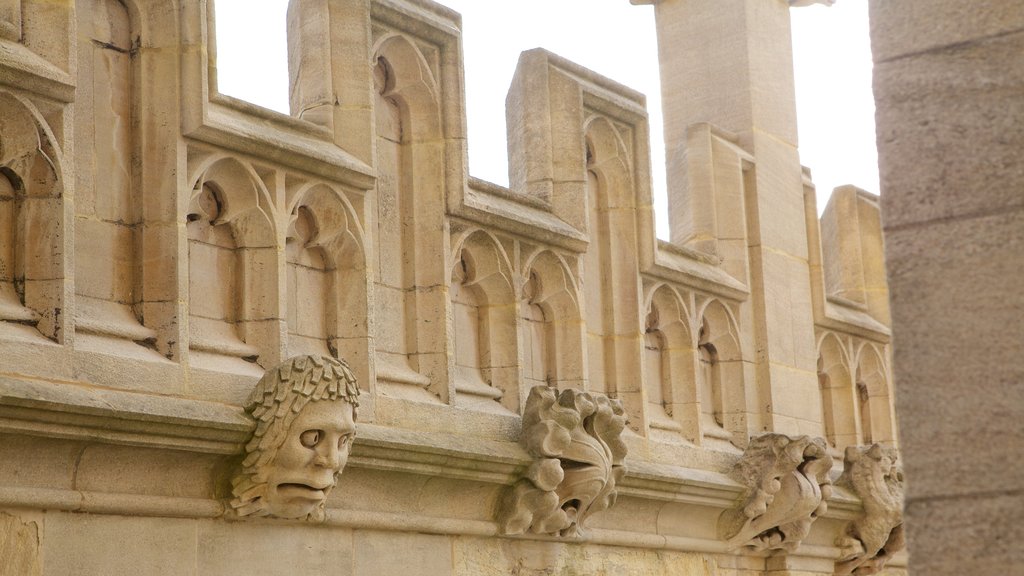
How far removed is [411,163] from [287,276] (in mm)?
1017

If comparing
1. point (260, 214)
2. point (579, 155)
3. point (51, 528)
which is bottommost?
point (51, 528)

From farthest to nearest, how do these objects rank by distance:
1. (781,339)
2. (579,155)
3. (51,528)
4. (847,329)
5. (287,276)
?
(847,329)
(781,339)
(579,155)
(287,276)
(51,528)

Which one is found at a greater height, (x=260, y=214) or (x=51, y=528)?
(x=260, y=214)

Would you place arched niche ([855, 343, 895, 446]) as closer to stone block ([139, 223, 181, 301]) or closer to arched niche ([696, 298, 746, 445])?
arched niche ([696, 298, 746, 445])

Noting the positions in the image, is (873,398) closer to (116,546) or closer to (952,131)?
(116,546)

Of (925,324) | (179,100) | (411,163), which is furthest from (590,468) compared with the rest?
(925,324)

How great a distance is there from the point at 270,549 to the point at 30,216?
5.06 feet

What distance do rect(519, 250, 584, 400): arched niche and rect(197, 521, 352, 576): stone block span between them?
187 centimetres

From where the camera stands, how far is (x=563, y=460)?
7641 millimetres

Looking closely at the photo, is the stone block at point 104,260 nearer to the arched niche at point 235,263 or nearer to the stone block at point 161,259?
the stone block at point 161,259

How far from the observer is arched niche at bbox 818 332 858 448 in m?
10.9

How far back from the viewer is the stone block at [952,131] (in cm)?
297

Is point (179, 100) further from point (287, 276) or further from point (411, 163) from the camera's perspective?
point (411, 163)

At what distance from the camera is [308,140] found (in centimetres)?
695
